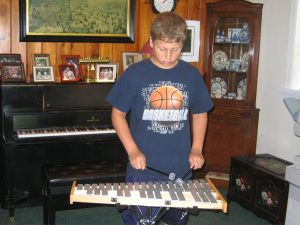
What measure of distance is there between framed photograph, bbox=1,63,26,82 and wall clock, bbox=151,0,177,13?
1.43m

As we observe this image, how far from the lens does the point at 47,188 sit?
301 cm

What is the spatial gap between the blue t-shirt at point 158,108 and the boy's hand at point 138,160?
115 millimetres

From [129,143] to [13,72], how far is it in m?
2.02

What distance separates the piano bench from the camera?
2.98 m

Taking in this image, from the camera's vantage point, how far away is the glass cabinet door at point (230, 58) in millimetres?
4133

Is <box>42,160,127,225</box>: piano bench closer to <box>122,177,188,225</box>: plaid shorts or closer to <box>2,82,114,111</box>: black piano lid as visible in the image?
<box>2,82,114,111</box>: black piano lid

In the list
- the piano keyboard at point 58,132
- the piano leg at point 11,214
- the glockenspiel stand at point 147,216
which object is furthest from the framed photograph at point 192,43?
the glockenspiel stand at point 147,216

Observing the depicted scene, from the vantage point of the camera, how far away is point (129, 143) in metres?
1.79

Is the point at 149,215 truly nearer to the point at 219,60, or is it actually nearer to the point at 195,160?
the point at 195,160

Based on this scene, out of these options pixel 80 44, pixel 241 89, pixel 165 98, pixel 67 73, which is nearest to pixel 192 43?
pixel 241 89

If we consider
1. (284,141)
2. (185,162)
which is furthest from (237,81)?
(185,162)

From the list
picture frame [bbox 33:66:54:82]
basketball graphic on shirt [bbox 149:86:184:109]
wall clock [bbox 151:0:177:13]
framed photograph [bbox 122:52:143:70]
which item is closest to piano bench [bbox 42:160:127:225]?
picture frame [bbox 33:66:54:82]

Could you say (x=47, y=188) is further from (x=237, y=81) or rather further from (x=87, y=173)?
(x=237, y=81)

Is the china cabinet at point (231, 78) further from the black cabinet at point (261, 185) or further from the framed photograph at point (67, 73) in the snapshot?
the framed photograph at point (67, 73)
